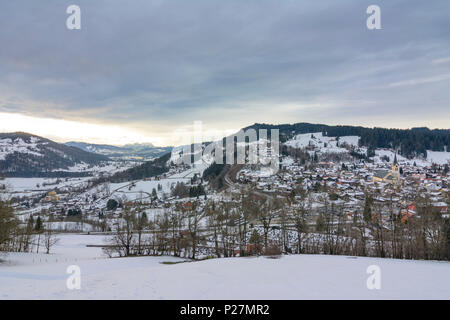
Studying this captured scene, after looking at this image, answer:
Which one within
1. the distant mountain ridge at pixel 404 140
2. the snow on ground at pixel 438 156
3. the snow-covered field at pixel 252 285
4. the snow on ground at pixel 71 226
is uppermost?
the distant mountain ridge at pixel 404 140

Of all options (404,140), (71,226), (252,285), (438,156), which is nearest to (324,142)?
(404,140)

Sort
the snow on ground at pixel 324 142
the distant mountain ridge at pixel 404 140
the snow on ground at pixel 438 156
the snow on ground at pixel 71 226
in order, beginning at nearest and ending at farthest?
the snow on ground at pixel 71 226 < the snow on ground at pixel 438 156 < the distant mountain ridge at pixel 404 140 < the snow on ground at pixel 324 142

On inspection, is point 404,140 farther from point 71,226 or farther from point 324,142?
point 71,226

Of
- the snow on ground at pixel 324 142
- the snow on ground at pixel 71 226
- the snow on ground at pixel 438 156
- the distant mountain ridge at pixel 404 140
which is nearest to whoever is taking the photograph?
the snow on ground at pixel 71 226

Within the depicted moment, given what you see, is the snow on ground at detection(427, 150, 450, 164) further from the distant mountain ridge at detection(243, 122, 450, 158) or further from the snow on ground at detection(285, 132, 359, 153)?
the snow on ground at detection(285, 132, 359, 153)

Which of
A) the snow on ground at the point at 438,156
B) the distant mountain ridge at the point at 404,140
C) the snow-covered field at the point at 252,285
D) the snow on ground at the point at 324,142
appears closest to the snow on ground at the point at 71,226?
the snow-covered field at the point at 252,285

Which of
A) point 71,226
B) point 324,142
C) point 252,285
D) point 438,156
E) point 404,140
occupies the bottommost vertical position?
point 71,226

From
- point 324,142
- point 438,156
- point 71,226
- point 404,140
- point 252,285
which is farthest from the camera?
point 324,142

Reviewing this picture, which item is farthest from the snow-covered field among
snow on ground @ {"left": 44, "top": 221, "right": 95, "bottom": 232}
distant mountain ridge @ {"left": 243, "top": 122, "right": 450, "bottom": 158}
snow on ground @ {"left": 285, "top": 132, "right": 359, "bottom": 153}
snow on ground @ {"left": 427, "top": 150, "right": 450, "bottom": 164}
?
distant mountain ridge @ {"left": 243, "top": 122, "right": 450, "bottom": 158}

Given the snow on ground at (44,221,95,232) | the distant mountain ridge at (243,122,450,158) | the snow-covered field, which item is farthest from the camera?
the distant mountain ridge at (243,122,450,158)

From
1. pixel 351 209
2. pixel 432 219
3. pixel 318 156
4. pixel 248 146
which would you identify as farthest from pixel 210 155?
pixel 432 219

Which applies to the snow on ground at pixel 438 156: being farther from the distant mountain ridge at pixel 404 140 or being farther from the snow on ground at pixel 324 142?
the snow on ground at pixel 324 142

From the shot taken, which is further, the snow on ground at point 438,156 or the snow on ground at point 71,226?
the snow on ground at point 438,156
